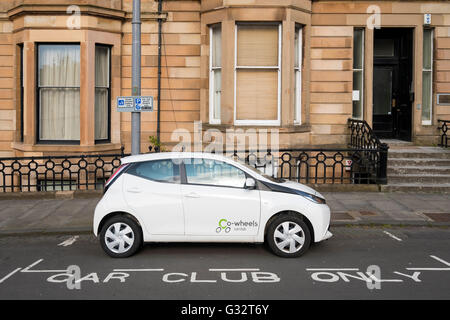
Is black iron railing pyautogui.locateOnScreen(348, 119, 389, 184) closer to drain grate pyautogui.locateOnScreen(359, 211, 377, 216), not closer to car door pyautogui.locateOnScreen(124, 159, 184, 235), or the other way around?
drain grate pyautogui.locateOnScreen(359, 211, 377, 216)

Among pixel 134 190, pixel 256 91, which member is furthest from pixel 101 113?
pixel 134 190

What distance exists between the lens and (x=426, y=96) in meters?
16.3

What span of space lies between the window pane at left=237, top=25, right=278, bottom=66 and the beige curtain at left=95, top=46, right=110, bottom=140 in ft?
12.4

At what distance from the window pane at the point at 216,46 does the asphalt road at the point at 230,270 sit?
7.27 m

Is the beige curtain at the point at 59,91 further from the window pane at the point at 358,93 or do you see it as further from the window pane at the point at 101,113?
the window pane at the point at 358,93

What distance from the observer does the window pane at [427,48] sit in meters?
16.1

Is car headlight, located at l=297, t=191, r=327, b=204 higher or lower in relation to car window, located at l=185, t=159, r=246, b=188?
lower

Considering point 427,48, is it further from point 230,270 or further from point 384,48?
point 230,270

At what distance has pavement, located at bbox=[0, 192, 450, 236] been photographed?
10.3m

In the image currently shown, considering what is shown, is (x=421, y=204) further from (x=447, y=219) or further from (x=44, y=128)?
(x=44, y=128)

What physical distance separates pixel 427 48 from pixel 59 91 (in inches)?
414

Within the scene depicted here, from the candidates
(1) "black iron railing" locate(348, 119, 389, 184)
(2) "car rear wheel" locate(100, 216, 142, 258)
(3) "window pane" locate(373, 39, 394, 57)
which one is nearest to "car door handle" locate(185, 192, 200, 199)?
(2) "car rear wheel" locate(100, 216, 142, 258)

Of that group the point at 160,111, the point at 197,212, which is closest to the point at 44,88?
the point at 160,111

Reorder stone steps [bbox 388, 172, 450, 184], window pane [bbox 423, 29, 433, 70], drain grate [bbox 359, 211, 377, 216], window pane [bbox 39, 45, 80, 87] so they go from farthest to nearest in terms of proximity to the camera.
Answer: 1. window pane [bbox 423, 29, 433, 70]
2. window pane [bbox 39, 45, 80, 87]
3. stone steps [bbox 388, 172, 450, 184]
4. drain grate [bbox 359, 211, 377, 216]
